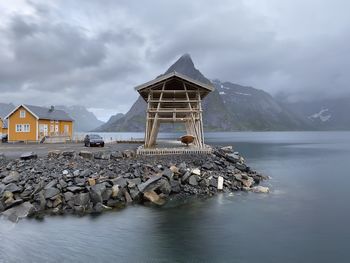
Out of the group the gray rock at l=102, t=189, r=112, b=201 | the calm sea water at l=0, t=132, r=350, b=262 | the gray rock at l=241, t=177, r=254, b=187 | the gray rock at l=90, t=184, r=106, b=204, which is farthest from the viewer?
the gray rock at l=241, t=177, r=254, b=187

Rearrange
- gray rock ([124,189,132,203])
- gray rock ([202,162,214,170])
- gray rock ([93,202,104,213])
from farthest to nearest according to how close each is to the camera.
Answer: gray rock ([202,162,214,170]) → gray rock ([124,189,132,203]) → gray rock ([93,202,104,213])

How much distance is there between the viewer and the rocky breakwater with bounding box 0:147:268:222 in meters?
23.5

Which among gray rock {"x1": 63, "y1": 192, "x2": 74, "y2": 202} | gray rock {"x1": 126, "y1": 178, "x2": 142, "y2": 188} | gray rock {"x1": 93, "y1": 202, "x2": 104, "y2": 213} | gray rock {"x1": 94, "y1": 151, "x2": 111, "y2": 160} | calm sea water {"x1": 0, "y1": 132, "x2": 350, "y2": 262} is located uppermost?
gray rock {"x1": 94, "y1": 151, "x2": 111, "y2": 160}

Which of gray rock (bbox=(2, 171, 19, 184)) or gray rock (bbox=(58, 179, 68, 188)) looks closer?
gray rock (bbox=(58, 179, 68, 188))

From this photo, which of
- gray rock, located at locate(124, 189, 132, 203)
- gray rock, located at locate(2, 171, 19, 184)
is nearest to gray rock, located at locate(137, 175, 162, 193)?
gray rock, located at locate(124, 189, 132, 203)

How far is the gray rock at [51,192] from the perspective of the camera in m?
23.6

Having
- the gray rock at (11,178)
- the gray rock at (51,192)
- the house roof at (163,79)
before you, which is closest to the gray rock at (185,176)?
the gray rock at (51,192)

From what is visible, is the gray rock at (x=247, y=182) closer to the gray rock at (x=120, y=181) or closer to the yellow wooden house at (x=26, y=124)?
the gray rock at (x=120, y=181)

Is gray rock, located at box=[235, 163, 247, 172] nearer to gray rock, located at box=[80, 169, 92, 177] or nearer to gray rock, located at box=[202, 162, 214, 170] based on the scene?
gray rock, located at box=[202, 162, 214, 170]

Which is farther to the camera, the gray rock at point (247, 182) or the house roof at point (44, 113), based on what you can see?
the house roof at point (44, 113)

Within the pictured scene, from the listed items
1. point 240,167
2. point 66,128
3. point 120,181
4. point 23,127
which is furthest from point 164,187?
point 66,128

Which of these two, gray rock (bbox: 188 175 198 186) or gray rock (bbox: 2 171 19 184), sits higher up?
gray rock (bbox: 2 171 19 184)

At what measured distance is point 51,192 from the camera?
77.9ft

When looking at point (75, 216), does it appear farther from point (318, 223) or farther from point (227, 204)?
point (318, 223)
